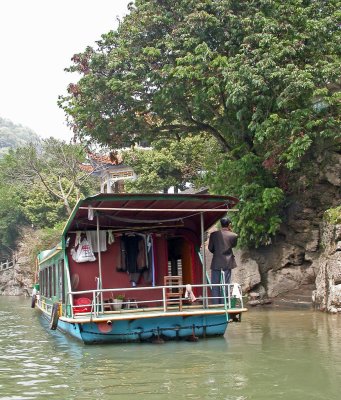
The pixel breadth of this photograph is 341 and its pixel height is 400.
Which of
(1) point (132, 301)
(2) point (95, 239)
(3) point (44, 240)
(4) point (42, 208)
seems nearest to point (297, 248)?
(1) point (132, 301)

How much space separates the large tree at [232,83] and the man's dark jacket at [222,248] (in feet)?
17.3

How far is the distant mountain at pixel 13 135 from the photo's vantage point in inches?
5162

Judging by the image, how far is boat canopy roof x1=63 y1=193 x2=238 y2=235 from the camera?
9359 mm

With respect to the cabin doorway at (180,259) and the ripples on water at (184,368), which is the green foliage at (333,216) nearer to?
the ripples on water at (184,368)

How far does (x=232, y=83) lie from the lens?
15.1 metres

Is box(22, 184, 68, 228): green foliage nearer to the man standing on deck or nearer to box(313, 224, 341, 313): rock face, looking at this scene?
box(313, 224, 341, 313): rock face

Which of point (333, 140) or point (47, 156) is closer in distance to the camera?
point (333, 140)

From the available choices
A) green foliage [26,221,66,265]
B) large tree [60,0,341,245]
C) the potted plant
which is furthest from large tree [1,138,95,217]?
the potted plant

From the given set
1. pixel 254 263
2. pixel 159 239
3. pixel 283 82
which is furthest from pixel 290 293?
pixel 159 239

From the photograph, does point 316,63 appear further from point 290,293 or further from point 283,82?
point 290,293

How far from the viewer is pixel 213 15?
1638 cm

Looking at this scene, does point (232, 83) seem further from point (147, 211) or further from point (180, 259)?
point (147, 211)

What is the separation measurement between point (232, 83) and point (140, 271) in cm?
635

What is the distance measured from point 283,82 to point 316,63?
3.52 feet
